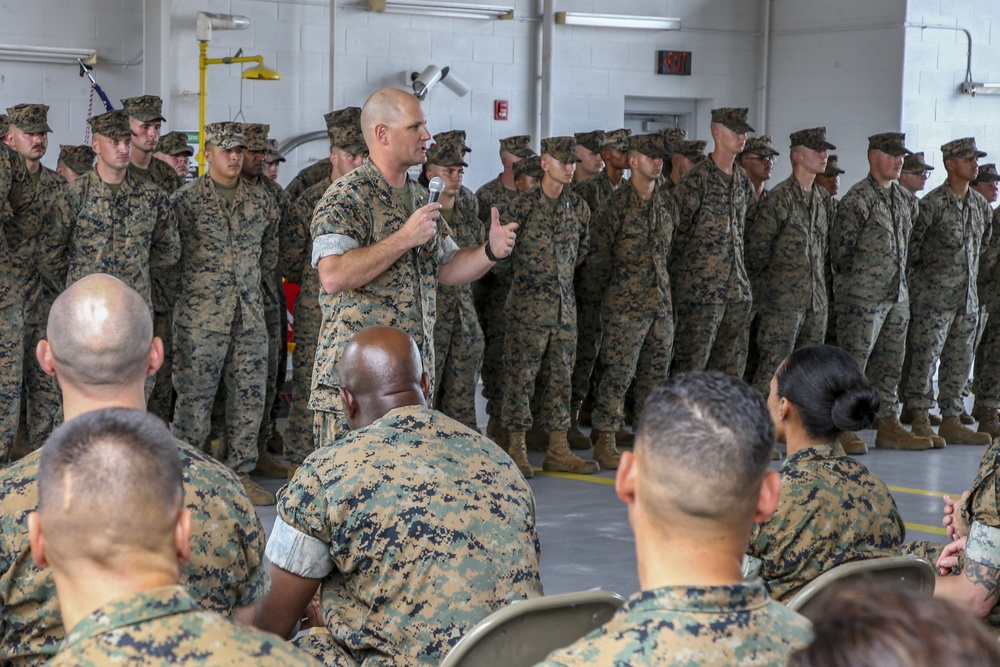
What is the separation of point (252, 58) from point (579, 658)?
821 cm

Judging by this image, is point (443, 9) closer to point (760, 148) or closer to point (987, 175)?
point (760, 148)

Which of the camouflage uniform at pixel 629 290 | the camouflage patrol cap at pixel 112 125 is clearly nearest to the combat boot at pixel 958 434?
the camouflage uniform at pixel 629 290

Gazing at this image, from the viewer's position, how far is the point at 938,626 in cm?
98

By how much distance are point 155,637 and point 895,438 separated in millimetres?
6514

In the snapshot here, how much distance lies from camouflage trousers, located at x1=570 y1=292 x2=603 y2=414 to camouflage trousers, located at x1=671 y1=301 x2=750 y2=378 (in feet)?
1.52

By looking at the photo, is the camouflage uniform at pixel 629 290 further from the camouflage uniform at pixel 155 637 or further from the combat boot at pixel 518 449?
the camouflage uniform at pixel 155 637

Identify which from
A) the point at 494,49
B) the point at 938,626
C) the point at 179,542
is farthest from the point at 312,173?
the point at 938,626

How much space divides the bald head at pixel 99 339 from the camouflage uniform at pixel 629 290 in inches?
180

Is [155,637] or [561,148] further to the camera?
[561,148]

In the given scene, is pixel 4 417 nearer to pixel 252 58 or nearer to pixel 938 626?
pixel 252 58

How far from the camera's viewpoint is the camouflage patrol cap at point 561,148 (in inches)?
242

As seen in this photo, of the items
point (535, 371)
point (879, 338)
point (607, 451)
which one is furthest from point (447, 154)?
point (879, 338)

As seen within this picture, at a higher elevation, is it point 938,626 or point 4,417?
point 938,626

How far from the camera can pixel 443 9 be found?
10.2 metres
